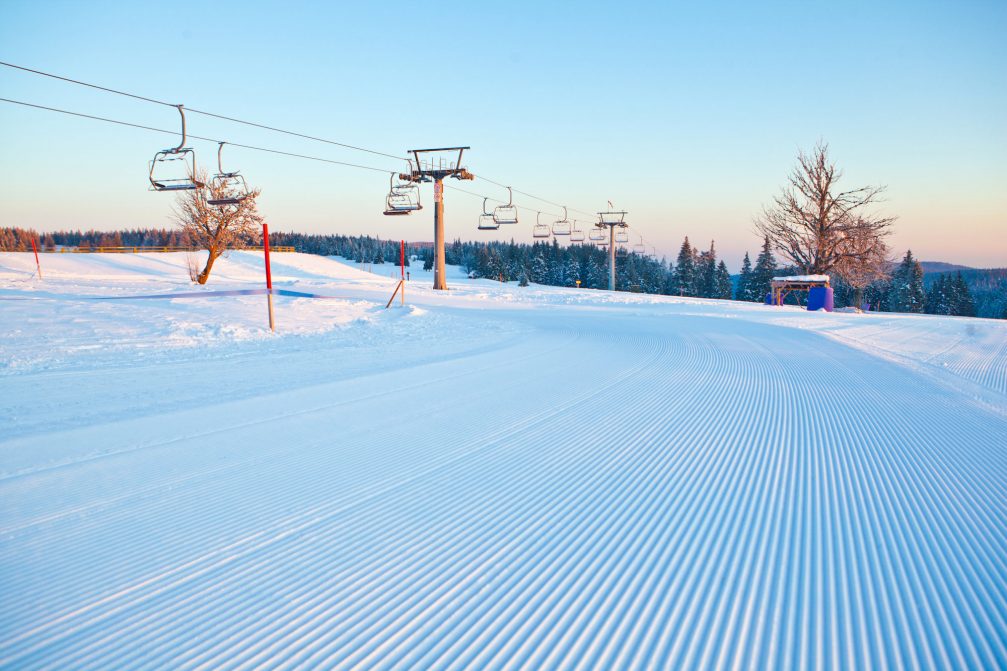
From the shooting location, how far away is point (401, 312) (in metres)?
16.8

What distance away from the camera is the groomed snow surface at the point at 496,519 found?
2.46 metres

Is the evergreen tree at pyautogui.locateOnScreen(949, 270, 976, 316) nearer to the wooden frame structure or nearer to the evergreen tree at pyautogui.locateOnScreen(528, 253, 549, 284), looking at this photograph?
the wooden frame structure

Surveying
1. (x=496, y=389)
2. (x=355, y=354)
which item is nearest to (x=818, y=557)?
(x=496, y=389)

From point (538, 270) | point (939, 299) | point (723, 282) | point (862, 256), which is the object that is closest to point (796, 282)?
point (862, 256)

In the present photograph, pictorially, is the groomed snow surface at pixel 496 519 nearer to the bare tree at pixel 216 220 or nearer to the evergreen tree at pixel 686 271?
the bare tree at pixel 216 220

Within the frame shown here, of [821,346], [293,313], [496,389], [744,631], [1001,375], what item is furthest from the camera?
[293,313]

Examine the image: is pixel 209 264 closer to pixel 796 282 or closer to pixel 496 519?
pixel 496 519

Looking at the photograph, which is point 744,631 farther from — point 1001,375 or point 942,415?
point 1001,375

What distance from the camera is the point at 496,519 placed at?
3.59 meters

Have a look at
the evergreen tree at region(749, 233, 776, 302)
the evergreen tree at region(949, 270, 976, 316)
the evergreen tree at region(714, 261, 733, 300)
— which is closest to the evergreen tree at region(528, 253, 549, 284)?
the evergreen tree at region(714, 261, 733, 300)

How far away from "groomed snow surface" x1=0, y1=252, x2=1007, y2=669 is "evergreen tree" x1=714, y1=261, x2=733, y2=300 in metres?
61.8

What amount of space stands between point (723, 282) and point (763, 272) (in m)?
7.08

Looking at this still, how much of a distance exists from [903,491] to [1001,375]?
7793 millimetres

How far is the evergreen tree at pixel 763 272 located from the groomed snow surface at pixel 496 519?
57.6 metres
